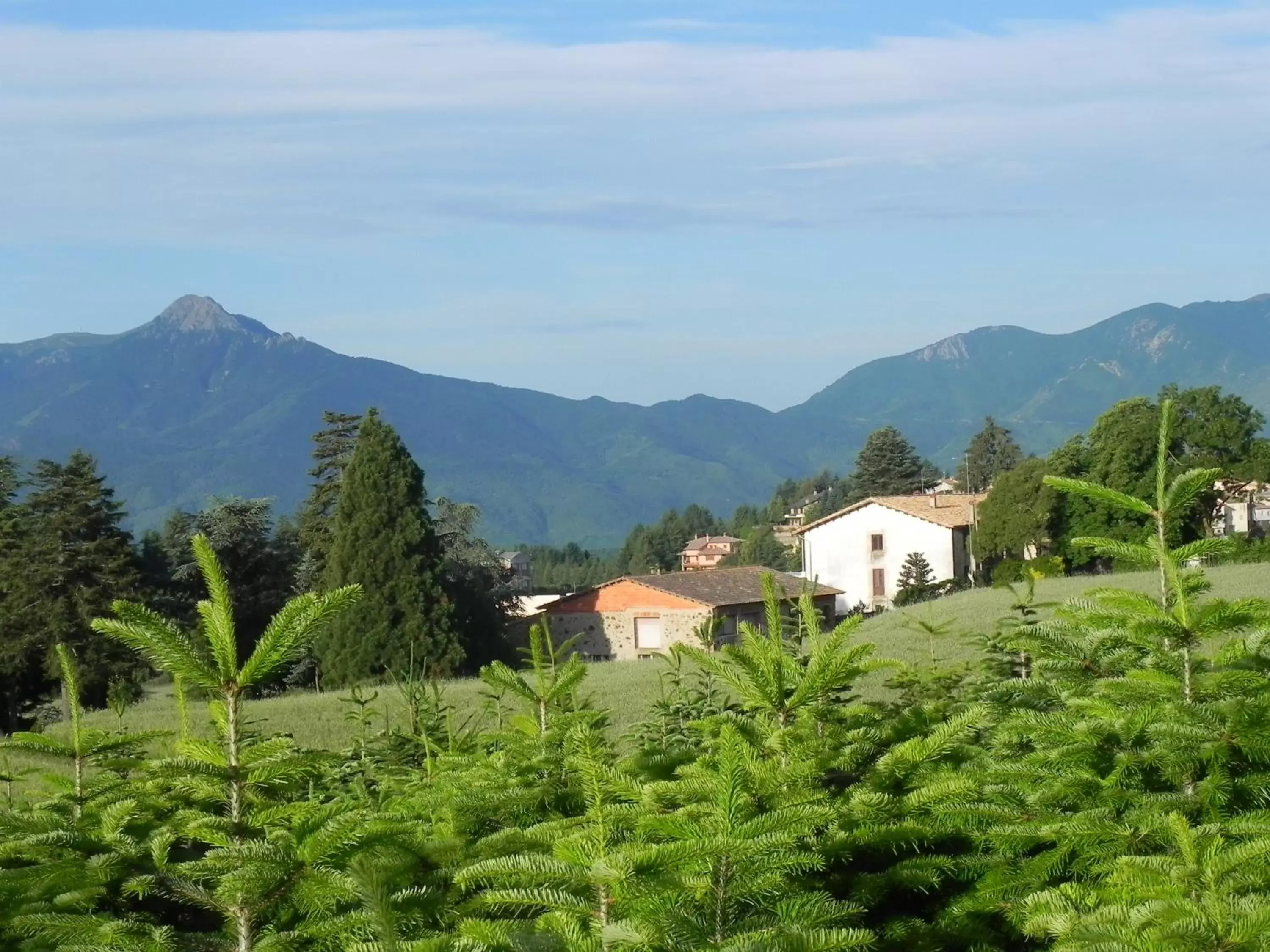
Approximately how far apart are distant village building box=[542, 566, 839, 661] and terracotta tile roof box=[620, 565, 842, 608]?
1.4 inches

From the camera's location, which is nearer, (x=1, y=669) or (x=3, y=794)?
(x=3, y=794)

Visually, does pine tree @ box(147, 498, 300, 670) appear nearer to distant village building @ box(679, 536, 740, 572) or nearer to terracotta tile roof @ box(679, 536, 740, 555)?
terracotta tile roof @ box(679, 536, 740, 555)

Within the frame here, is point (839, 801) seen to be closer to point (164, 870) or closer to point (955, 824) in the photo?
point (955, 824)

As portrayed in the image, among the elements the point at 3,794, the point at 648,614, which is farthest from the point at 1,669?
the point at 3,794

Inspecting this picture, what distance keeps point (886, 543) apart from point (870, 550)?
0.92 metres

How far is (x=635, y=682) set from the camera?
25344 mm

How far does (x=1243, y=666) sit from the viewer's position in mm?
5145

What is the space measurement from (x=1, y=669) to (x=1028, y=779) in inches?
1645

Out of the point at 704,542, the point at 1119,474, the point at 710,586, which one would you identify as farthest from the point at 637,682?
the point at 704,542

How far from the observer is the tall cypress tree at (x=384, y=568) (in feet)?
136

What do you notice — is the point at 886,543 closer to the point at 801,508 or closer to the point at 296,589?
the point at 296,589

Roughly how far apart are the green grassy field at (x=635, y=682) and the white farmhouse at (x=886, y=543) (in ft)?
91.3

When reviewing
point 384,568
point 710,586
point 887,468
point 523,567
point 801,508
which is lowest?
point 523,567

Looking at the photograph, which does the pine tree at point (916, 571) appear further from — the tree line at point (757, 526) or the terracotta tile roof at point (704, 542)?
the terracotta tile roof at point (704, 542)
